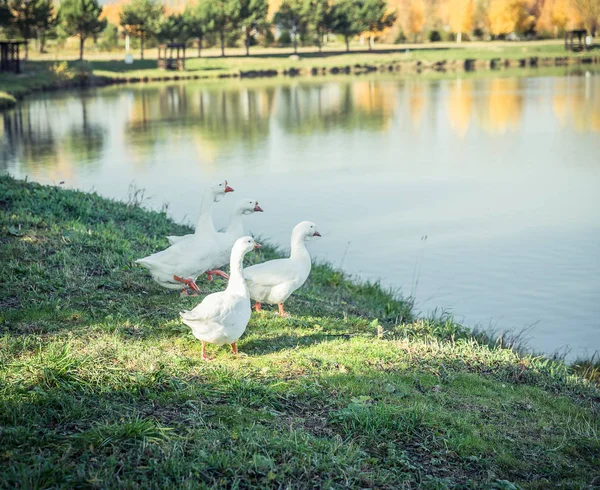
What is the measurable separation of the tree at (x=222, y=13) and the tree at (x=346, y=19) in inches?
566

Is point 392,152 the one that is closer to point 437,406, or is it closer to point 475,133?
point 475,133

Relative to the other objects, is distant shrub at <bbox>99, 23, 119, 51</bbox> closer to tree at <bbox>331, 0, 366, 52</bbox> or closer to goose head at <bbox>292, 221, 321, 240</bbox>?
tree at <bbox>331, 0, 366, 52</bbox>

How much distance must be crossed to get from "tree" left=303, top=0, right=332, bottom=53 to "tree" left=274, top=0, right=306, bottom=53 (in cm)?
74

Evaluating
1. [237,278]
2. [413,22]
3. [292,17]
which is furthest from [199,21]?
[237,278]

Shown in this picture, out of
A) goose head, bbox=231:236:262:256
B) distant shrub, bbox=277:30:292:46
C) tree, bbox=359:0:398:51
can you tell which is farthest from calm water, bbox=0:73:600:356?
distant shrub, bbox=277:30:292:46

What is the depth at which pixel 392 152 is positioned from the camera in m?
27.1

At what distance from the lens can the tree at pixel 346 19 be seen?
3969 inches

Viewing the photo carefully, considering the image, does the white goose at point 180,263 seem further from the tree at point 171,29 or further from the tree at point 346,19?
the tree at point 346,19

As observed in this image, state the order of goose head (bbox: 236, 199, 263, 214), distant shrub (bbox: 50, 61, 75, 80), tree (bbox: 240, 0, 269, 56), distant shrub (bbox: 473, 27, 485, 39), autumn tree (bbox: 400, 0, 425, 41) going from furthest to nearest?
autumn tree (bbox: 400, 0, 425, 41)
distant shrub (bbox: 473, 27, 485, 39)
tree (bbox: 240, 0, 269, 56)
distant shrub (bbox: 50, 61, 75, 80)
goose head (bbox: 236, 199, 263, 214)

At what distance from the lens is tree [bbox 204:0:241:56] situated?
302 ft

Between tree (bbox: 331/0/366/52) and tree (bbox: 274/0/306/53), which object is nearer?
tree (bbox: 274/0/306/53)

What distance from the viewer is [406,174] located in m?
23.1

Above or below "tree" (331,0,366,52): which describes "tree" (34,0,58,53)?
below

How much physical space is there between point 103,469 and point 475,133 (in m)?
28.4
